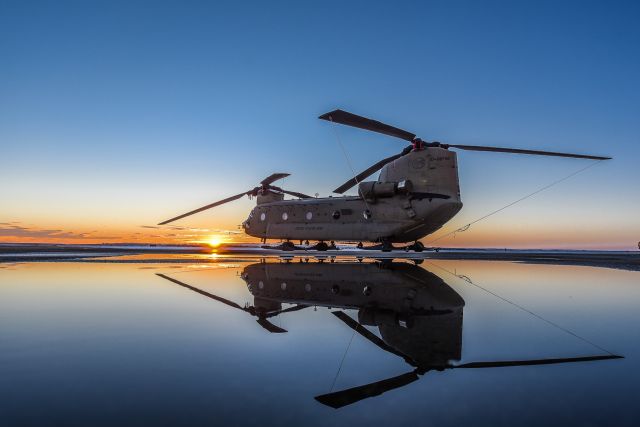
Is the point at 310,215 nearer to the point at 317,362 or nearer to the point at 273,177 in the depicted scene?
the point at 273,177

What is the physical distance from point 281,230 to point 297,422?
97.0 ft

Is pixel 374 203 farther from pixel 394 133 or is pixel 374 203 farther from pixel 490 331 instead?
pixel 490 331

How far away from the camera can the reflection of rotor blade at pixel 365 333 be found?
117 inches

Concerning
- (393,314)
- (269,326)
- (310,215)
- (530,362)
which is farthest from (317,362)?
(310,215)

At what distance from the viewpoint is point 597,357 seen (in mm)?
2896

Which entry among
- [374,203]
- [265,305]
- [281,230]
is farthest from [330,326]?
[281,230]

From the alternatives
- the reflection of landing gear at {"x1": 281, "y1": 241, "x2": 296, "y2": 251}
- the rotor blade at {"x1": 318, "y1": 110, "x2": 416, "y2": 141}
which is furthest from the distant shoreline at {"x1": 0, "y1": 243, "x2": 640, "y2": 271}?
the rotor blade at {"x1": 318, "y1": 110, "x2": 416, "y2": 141}

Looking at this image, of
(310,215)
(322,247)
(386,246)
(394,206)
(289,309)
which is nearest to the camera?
(289,309)

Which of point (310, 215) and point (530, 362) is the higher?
point (310, 215)

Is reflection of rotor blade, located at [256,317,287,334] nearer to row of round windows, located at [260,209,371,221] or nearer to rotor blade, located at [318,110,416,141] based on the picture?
rotor blade, located at [318,110,416,141]

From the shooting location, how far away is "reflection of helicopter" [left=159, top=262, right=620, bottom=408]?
8.53 feet

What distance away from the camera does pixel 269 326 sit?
396 centimetres

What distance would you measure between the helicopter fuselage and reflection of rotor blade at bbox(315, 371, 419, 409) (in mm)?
20922

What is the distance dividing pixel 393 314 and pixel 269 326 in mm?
1591
